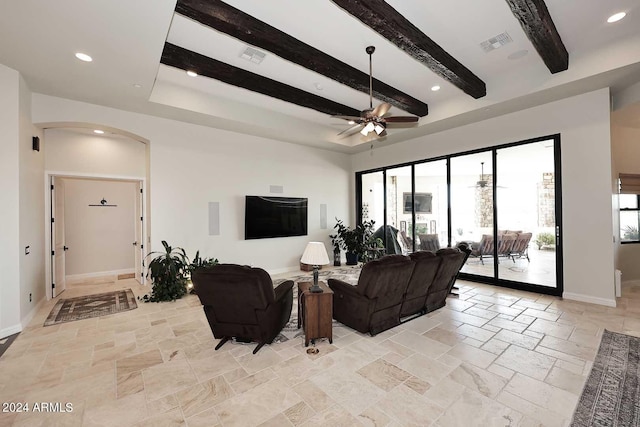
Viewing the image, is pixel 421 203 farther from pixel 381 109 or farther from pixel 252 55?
pixel 252 55

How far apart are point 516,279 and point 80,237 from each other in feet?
32.1

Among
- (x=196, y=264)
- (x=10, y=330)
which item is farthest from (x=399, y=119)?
(x=10, y=330)

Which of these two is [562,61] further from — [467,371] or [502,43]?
[467,371]

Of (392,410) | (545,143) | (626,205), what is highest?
(545,143)

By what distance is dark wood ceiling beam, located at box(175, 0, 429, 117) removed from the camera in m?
2.91

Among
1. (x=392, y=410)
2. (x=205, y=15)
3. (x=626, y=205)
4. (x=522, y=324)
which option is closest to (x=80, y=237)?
(x=205, y=15)

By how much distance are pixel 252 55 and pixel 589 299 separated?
650 cm

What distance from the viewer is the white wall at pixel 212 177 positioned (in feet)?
16.6

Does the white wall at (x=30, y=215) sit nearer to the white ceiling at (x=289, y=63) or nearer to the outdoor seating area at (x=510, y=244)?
the white ceiling at (x=289, y=63)

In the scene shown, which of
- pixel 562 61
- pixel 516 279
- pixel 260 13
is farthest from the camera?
pixel 516 279

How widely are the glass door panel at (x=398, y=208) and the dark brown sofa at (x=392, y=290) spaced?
336 cm

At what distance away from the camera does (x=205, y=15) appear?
115 inches

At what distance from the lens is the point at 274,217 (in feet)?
22.2

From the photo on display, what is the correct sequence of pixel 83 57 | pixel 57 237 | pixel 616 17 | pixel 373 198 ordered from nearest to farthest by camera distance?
pixel 616 17 → pixel 83 57 → pixel 57 237 → pixel 373 198
